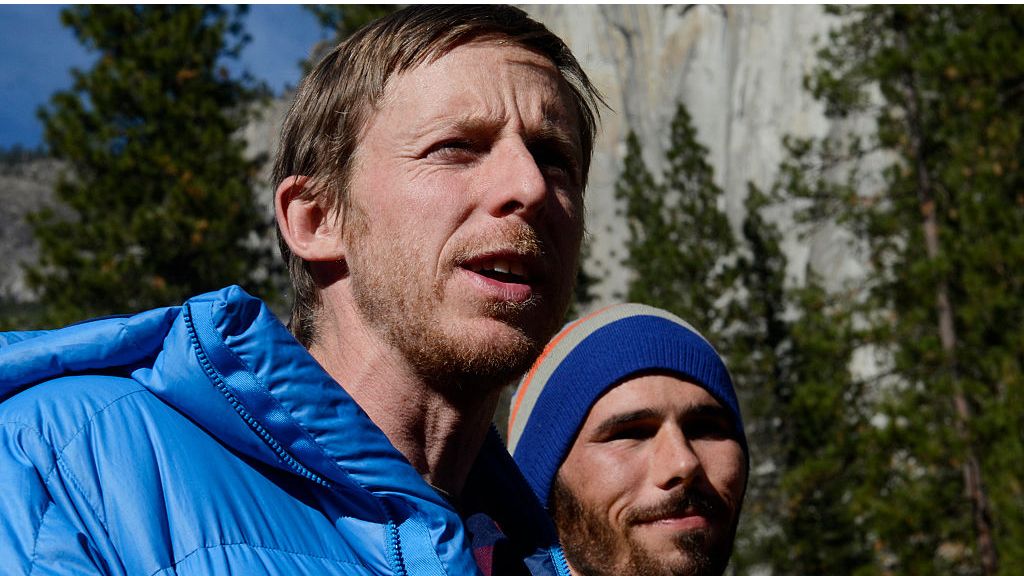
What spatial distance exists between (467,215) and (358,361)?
30cm

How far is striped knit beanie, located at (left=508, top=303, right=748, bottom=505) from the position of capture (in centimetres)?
269

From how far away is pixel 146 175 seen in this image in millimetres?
18281

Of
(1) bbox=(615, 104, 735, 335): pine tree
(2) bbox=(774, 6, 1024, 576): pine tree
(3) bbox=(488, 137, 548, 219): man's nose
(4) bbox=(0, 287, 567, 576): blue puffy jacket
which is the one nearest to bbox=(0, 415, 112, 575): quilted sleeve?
(4) bbox=(0, 287, 567, 576): blue puffy jacket

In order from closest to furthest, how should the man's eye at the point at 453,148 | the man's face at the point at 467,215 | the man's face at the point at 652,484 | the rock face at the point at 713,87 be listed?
1. the man's face at the point at 467,215
2. the man's eye at the point at 453,148
3. the man's face at the point at 652,484
4. the rock face at the point at 713,87

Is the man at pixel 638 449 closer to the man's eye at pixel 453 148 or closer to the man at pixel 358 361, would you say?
the man at pixel 358 361

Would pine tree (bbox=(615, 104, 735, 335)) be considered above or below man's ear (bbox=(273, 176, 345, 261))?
above

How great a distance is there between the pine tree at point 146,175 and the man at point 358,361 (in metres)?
15.4

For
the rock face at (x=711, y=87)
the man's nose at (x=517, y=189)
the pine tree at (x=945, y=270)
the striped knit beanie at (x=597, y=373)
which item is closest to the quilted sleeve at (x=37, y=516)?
the man's nose at (x=517, y=189)

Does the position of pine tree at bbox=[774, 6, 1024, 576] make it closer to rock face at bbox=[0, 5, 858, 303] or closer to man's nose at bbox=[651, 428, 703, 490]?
man's nose at bbox=[651, 428, 703, 490]

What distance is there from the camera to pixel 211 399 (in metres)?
1.27

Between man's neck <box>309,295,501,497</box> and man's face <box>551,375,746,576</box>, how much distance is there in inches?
34.2

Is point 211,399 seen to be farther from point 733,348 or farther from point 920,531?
point 733,348

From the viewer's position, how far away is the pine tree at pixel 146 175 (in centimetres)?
1752

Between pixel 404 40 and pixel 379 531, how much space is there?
86cm
